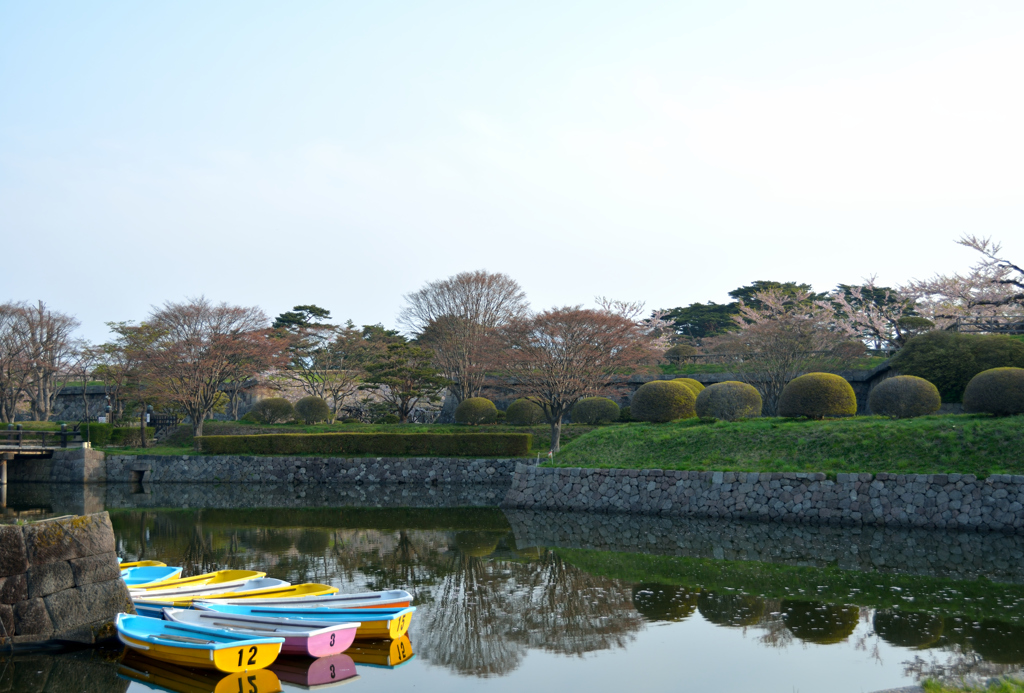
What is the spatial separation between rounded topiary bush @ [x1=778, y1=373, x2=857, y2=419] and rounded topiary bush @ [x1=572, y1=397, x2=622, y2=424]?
9130 mm

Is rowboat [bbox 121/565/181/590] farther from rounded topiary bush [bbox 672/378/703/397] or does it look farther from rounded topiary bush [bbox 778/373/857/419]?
rounded topiary bush [bbox 672/378/703/397]

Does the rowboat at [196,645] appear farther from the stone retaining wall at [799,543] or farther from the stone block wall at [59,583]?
the stone retaining wall at [799,543]

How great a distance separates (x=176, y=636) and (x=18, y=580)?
195cm

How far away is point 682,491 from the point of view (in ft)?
63.0

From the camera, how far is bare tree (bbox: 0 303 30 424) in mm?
36812

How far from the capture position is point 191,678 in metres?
7.78


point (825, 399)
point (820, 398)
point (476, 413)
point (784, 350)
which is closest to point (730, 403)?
point (820, 398)

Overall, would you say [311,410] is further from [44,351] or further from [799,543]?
[799,543]

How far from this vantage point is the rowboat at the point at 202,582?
1005cm

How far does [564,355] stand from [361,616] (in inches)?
742

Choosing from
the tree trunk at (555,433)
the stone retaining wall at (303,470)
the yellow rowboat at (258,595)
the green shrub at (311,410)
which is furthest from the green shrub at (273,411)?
the yellow rowboat at (258,595)

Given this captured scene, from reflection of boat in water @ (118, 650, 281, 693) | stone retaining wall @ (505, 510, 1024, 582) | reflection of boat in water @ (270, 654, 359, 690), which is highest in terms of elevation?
reflection of boat in water @ (118, 650, 281, 693)

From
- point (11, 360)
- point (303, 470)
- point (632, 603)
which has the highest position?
point (11, 360)

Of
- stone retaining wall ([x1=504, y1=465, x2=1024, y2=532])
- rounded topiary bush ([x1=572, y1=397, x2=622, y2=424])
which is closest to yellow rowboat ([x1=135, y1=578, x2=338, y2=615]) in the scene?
stone retaining wall ([x1=504, y1=465, x2=1024, y2=532])
